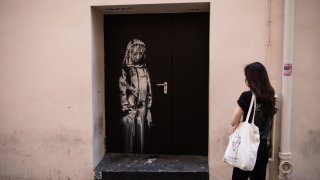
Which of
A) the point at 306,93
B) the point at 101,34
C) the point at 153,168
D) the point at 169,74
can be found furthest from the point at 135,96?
the point at 306,93

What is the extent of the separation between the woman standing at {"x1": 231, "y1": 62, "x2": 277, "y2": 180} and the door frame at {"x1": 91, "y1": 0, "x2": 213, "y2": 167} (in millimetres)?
1528

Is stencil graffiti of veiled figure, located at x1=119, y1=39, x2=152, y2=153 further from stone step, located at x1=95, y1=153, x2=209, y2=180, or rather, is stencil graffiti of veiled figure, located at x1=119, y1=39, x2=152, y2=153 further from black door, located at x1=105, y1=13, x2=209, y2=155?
stone step, located at x1=95, y1=153, x2=209, y2=180

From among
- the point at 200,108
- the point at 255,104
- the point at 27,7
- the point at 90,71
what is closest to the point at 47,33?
the point at 27,7

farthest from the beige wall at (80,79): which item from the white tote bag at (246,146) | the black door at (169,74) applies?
the white tote bag at (246,146)

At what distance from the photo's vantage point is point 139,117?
5945 mm

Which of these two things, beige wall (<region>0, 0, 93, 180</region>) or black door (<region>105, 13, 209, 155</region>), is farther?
black door (<region>105, 13, 209, 155</region>)

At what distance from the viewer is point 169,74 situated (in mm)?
5816

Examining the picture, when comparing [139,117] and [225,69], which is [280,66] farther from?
[139,117]

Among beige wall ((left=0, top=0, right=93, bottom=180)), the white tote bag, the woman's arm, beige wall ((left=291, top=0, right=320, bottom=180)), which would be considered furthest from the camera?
beige wall ((left=0, top=0, right=93, bottom=180))

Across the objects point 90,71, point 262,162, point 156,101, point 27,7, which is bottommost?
point 262,162

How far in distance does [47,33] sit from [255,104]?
3.25m

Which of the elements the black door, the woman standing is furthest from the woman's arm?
the black door

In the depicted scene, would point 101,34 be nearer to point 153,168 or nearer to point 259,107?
point 153,168

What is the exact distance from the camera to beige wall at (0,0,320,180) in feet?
16.2
